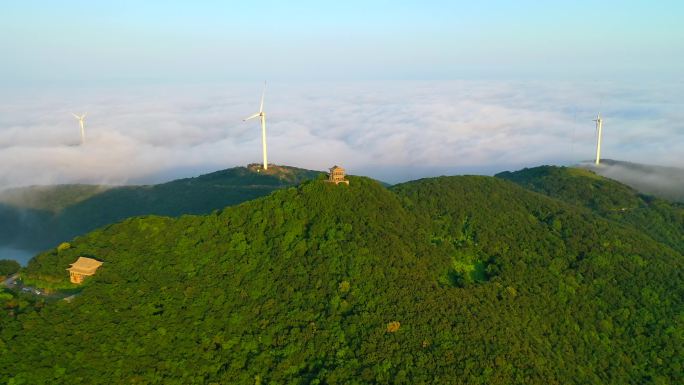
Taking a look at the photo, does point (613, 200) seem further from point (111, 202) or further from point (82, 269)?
point (111, 202)

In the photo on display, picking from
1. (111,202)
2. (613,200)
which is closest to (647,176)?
(613,200)

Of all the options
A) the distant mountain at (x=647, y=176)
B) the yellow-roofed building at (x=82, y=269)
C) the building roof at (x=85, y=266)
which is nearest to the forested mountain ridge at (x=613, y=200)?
the distant mountain at (x=647, y=176)

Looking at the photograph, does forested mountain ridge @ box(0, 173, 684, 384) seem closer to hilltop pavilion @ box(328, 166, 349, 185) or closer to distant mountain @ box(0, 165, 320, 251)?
hilltop pavilion @ box(328, 166, 349, 185)

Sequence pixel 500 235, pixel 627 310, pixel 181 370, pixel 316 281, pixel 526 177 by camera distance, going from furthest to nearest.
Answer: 1. pixel 526 177
2. pixel 500 235
3. pixel 627 310
4. pixel 316 281
5. pixel 181 370

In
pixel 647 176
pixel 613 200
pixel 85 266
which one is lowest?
pixel 647 176

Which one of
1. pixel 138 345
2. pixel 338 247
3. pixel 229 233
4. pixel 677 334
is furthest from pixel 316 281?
pixel 677 334

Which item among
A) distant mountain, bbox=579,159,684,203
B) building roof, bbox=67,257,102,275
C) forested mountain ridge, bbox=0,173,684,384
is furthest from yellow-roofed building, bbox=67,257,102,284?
distant mountain, bbox=579,159,684,203

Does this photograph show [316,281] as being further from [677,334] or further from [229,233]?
[677,334]
